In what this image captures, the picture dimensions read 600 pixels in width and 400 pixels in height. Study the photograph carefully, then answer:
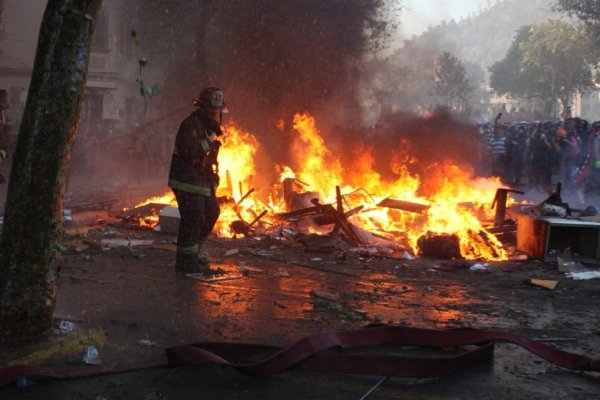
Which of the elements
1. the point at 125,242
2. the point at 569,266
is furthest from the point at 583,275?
the point at 125,242

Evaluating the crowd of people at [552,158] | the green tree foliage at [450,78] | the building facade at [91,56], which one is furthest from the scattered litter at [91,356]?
the green tree foliage at [450,78]

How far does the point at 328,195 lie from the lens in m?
13.4

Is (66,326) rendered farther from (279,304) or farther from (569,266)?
(569,266)

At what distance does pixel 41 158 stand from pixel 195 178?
2620mm

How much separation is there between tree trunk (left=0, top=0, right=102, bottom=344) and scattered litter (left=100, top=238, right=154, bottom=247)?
4.51 m

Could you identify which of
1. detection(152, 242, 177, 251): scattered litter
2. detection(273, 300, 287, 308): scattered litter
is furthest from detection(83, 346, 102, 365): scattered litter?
detection(152, 242, 177, 251): scattered litter

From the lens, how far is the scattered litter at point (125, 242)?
8.49 meters

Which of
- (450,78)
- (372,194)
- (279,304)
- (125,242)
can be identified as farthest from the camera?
(450,78)

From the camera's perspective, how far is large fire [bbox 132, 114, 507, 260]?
9892mm

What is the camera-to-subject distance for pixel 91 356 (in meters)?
3.92

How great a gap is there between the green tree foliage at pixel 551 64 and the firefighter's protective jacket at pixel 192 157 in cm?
4078

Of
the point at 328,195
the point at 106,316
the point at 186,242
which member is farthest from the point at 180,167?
the point at 328,195

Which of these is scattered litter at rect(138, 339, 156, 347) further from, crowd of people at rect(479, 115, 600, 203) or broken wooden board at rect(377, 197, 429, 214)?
crowd of people at rect(479, 115, 600, 203)

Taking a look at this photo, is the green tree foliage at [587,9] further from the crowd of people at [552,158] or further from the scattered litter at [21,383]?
the scattered litter at [21,383]
